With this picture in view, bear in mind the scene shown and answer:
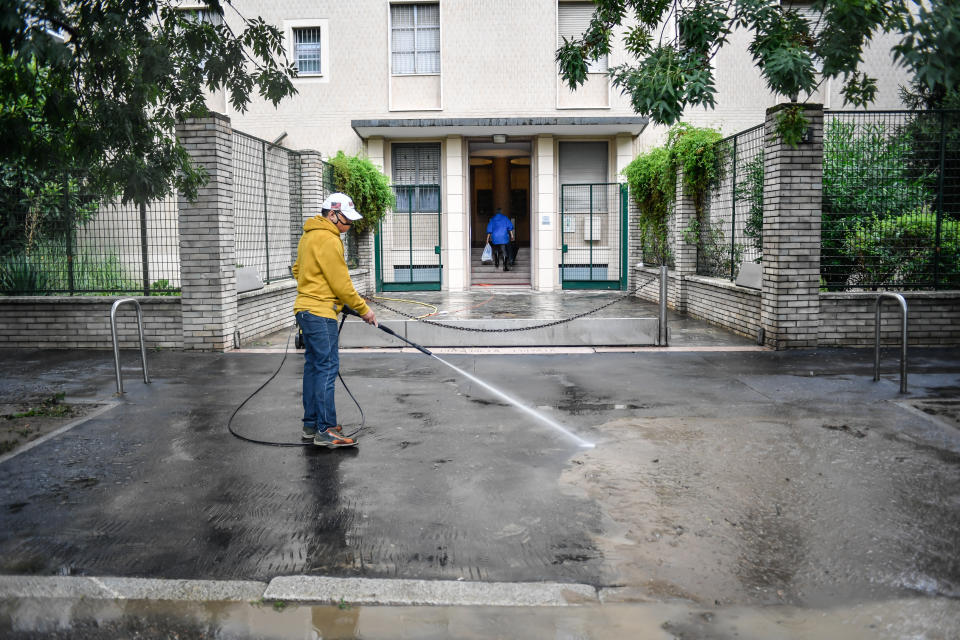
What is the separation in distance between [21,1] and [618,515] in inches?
162

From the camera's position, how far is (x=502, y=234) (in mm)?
23125

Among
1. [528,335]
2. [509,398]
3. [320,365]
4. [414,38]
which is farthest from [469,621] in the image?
[414,38]

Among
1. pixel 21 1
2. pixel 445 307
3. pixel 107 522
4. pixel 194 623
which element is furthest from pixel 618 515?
pixel 445 307

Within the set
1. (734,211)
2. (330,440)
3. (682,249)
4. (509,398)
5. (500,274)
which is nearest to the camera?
(330,440)

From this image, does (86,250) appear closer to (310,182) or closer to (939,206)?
(310,182)

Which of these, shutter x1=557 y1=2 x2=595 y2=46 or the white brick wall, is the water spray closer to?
the white brick wall

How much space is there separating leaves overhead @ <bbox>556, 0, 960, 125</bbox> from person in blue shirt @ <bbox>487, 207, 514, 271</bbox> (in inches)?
540

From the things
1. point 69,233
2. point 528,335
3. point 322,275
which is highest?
point 69,233

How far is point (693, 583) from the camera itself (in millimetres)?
3887

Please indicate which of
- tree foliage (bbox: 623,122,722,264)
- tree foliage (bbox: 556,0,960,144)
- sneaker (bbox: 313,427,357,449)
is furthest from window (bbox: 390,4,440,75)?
sneaker (bbox: 313,427,357,449)

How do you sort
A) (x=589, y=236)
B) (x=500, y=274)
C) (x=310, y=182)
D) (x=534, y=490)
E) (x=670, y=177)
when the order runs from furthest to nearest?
(x=500, y=274), (x=589, y=236), (x=670, y=177), (x=310, y=182), (x=534, y=490)

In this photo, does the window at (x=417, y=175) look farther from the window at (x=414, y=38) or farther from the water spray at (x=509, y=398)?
the water spray at (x=509, y=398)

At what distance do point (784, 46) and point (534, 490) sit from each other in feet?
12.5

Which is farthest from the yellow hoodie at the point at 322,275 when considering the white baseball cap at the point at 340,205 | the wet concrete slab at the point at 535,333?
the wet concrete slab at the point at 535,333
